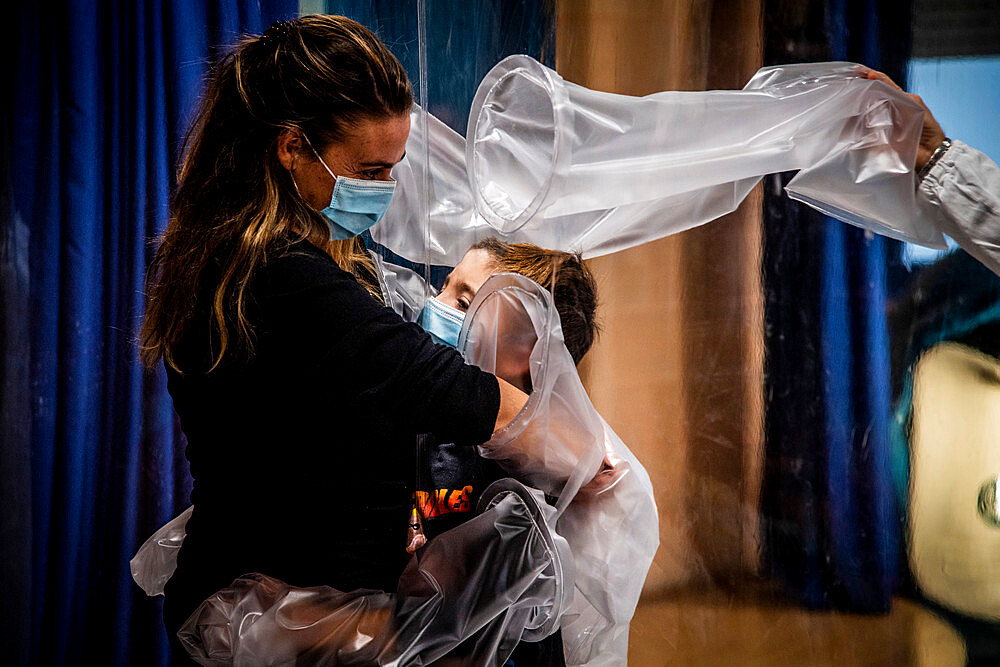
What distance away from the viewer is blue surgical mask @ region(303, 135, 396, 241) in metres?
0.90

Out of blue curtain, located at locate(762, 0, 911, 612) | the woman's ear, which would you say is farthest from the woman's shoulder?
blue curtain, located at locate(762, 0, 911, 612)

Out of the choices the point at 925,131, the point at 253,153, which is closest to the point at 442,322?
the point at 253,153

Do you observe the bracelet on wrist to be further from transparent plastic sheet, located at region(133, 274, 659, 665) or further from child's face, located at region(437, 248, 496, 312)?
child's face, located at region(437, 248, 496, 312)

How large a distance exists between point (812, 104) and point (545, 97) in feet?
0.79

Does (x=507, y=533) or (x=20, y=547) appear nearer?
(x=507, y=533)

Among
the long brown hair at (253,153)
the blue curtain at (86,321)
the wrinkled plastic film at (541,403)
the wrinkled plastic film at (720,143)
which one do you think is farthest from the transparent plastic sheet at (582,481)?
the blue curtain at (86,321)

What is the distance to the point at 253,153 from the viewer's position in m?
0.87

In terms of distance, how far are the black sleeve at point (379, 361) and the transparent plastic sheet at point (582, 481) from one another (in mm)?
57

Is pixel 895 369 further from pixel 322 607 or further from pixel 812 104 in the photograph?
pixel 322 607

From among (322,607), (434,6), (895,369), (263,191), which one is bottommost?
(322,607)

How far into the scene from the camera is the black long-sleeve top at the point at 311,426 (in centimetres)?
74

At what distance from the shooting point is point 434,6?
36.7 inches

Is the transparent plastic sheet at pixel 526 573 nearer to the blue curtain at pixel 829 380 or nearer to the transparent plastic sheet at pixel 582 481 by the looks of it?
the transparent plastic sheet at pixel 582 481

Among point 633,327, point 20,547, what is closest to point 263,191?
point 633,327
